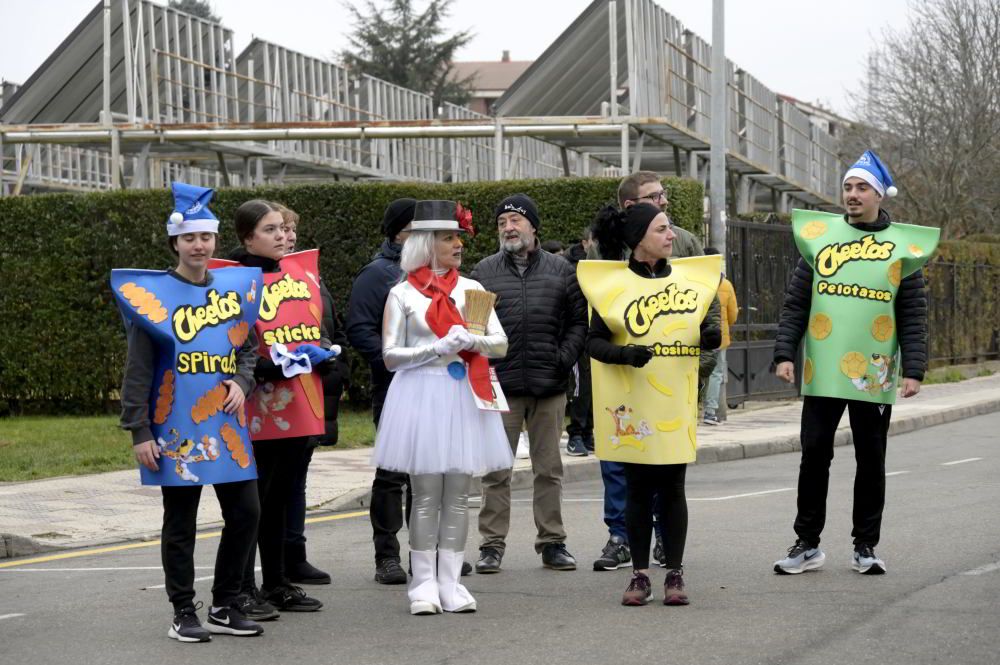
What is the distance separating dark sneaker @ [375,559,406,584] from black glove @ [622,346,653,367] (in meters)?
1.81

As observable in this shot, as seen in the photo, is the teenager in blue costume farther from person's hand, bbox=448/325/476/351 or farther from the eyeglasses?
the eyeglasses

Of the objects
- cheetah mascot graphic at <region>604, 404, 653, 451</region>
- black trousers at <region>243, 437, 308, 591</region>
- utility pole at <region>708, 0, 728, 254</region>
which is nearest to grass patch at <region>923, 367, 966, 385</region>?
utility pole at <region>708, 0, 728, 254</region>

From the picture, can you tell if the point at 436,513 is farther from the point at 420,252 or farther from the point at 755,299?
the point at 755,299

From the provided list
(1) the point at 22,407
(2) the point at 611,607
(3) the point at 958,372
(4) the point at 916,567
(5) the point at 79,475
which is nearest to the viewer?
(2) the point at 611,607

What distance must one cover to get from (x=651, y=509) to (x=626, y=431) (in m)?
0.39

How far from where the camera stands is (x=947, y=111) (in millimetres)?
39375

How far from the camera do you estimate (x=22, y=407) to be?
64.3 ft

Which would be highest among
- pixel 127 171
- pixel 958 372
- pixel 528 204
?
pixel 127 171

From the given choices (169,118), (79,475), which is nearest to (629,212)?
(79,475)

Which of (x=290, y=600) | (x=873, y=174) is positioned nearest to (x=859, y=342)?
(x=873, y=174)

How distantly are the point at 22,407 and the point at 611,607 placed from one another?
14340 millimetres

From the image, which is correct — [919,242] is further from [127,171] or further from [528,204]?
[127,171]

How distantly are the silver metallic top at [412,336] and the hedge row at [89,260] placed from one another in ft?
36.6

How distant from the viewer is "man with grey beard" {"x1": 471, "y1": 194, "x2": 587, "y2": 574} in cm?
822
